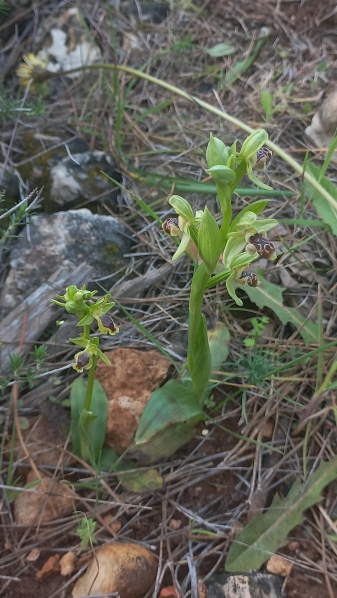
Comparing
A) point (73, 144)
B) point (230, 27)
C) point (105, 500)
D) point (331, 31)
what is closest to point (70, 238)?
point (73, 144)

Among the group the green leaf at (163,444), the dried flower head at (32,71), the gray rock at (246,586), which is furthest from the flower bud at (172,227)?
the dried flower head at (32,71)

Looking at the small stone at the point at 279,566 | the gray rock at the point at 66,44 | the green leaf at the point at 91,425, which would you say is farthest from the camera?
the gray rock at the point at 66,44

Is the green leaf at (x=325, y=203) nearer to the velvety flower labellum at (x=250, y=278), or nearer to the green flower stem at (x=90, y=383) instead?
the velvety flower labellum at (x=250, y=278)

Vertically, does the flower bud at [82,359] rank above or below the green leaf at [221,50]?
below

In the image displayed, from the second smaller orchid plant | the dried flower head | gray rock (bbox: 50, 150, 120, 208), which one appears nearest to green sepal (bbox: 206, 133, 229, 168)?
the second smaller orchid plant

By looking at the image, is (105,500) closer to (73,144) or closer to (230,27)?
(73,144)

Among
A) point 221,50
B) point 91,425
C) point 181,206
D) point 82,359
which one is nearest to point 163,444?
point 91,425

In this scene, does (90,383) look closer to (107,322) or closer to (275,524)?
(107,322)
